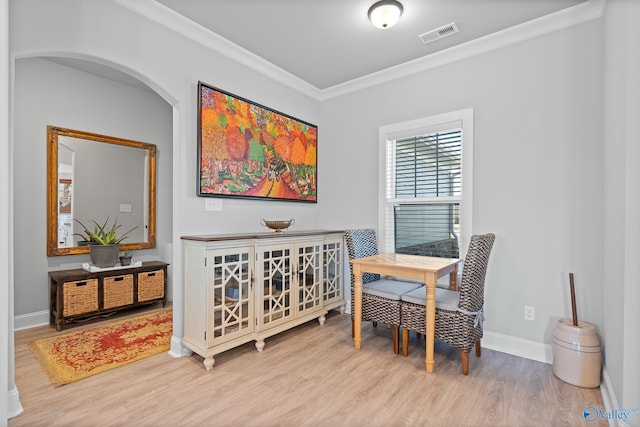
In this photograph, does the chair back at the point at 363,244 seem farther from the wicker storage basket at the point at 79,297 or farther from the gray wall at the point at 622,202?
the wicker storage basket at the point at 79,297

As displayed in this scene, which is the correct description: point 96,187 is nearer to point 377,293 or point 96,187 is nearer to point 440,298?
point 377,293

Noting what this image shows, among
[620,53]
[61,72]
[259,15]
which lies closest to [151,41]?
[259,15]

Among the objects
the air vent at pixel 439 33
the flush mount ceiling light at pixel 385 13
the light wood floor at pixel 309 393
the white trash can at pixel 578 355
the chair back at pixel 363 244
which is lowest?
the light wood floor at pixel 309 393

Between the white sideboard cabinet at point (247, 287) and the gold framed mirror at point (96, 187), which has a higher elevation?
the gold framed mirror at point (96, 187)

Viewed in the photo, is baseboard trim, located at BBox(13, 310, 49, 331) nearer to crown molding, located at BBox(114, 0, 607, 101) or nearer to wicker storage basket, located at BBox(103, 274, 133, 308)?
wicker storage basket, located at BBox(103, 274, 133, 308)

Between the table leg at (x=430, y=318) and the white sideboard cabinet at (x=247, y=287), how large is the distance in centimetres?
121

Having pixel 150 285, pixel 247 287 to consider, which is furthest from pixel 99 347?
pixel 247 287

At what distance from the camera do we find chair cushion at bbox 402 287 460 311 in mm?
2307

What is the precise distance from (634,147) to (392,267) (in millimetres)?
1542

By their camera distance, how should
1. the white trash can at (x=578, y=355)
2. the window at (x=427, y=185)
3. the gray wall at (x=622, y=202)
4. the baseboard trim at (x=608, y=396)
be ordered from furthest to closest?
1. the window at (x=427, y=185)
2. the white trash can at (x=578, y=355)
3. the baseboard trim at (x=608, y=396)
4. the gray wall at (x=622, y=202)

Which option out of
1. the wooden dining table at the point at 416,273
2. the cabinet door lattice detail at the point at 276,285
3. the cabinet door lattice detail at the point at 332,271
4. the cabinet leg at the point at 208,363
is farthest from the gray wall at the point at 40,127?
the wooden dining table at the point at 416,273

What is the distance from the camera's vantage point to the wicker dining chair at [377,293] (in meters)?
2.57

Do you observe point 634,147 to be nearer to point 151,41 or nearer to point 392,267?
point 392,267

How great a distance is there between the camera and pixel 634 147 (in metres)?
1.48
